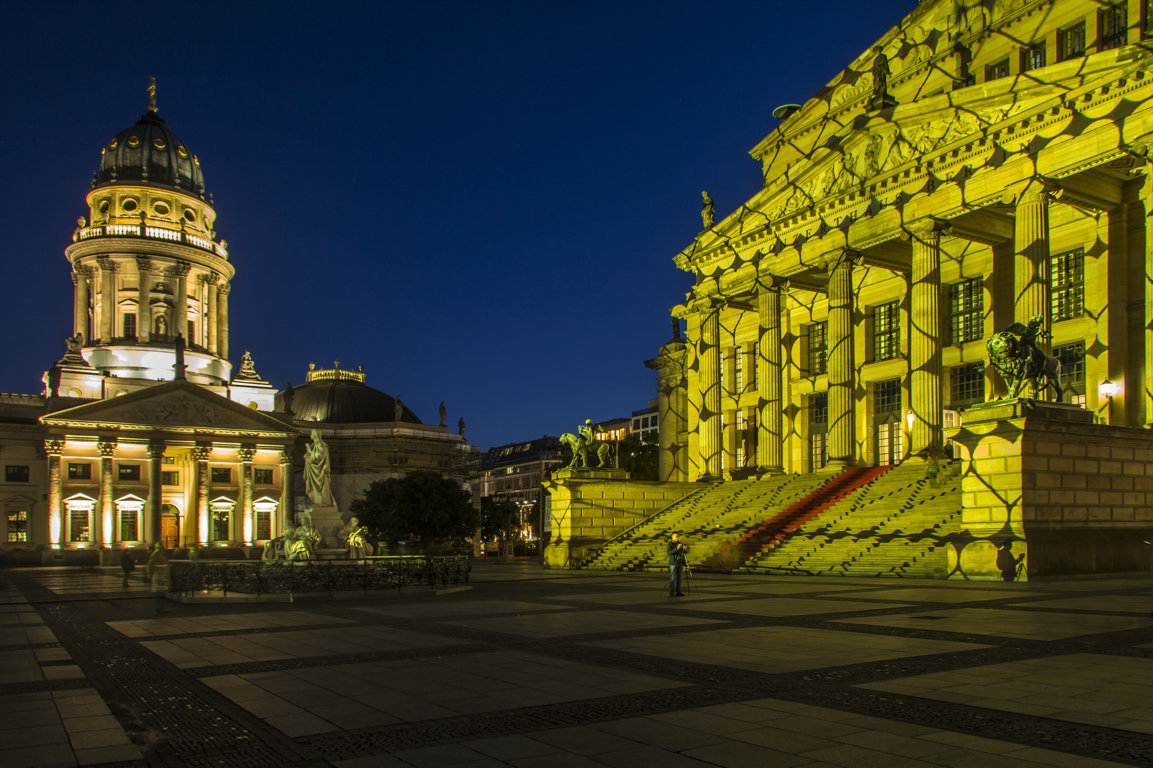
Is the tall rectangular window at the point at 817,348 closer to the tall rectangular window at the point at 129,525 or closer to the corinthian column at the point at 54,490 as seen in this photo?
the corinthian column at the point at 54,490

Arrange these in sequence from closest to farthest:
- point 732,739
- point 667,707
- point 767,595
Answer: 1. point 732,739
2. point 667,707
3. point 767,595

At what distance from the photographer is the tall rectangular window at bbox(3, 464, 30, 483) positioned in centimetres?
8125

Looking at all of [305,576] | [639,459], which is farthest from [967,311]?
[639,459]

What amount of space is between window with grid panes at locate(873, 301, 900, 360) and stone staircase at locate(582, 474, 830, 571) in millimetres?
8257

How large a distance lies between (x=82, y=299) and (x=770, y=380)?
273 ft

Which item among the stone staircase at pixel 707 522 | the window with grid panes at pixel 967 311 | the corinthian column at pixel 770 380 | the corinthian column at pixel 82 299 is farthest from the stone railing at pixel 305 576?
the corinthian column at pixel 82 299

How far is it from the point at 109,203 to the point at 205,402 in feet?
94.0

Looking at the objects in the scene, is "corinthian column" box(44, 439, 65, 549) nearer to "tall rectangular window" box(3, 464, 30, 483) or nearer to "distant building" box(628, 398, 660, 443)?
"tall rectangular window" box(3, 464, 30, 483)

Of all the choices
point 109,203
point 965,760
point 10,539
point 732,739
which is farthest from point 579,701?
point 109,203

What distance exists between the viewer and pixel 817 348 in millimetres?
50688

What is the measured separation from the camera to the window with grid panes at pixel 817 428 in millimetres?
48969

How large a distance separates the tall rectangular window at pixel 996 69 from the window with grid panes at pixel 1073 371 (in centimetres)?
1263

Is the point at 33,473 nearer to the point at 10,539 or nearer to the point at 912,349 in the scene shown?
the point at 10,539

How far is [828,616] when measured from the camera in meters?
17.1
